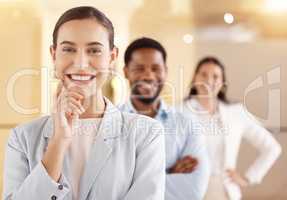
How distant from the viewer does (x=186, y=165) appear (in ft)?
2.76

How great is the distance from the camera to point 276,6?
A: 0.90m

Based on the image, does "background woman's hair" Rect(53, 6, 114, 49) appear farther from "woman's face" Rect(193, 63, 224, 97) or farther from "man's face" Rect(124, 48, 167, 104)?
"woman's face" Rect(193, 63, 224, 97)

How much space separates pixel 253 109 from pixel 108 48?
0.30 metres

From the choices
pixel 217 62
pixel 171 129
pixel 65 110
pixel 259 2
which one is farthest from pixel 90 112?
pixel 259 2

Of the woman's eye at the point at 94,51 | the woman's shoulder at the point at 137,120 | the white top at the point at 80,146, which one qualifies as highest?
the woman's eye at the point at 94,51

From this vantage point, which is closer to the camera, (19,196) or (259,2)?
(19,196)

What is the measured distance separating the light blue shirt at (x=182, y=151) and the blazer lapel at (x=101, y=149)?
0.03 metres

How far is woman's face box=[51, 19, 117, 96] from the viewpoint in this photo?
0.80 m

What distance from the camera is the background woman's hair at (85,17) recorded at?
31.9 inches

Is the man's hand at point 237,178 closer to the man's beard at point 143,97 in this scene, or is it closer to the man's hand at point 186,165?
the man's hand at point 186,165

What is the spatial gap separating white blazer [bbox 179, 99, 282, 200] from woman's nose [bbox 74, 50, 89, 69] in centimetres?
19

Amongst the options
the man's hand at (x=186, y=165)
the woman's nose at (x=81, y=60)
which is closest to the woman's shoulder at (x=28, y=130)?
the woman's nose at (x=81, y=60)

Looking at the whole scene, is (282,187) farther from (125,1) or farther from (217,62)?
(125,1)

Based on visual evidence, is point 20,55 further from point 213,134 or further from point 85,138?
Answer: point 213,134
